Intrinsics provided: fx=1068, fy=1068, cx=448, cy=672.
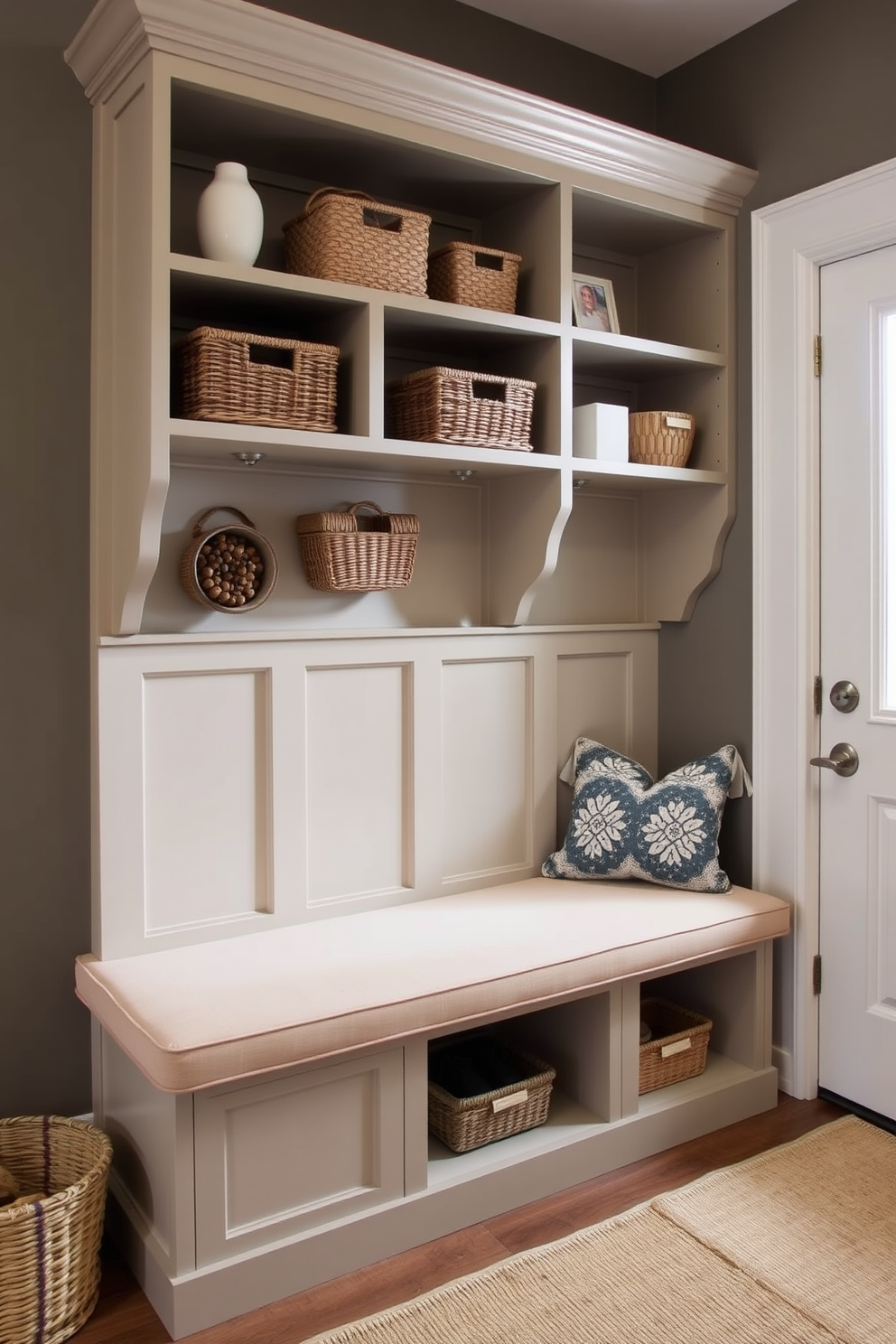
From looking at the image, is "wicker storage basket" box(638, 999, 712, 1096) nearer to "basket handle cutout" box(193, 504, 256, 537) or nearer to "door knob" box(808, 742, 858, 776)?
"door knob" box(808, 742, 858, 776)

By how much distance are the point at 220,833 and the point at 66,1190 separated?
729 millimetres

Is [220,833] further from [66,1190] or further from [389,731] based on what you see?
[66,1190]

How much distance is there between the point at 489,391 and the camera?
2.63 metres

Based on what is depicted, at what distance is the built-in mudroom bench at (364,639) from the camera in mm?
1936

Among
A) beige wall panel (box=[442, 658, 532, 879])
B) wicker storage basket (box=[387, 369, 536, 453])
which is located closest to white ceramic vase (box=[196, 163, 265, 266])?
wicker storage basket (box=[387, 369, 536, 453])

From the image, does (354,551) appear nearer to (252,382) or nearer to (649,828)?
(252,382)

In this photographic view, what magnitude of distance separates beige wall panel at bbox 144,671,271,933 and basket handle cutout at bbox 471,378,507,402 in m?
0.81

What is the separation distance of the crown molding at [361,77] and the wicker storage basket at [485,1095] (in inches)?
80.6

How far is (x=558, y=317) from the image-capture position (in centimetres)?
250

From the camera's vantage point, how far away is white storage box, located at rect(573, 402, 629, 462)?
2.61 metres

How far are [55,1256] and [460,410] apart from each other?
1780 millimetres

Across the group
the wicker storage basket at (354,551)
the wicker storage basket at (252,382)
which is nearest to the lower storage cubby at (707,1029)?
the wicker storage basket at (354,551)

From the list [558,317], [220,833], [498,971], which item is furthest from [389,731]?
[558,317]

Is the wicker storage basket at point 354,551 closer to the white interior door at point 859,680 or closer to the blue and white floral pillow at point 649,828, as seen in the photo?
the blue and white floral pillow at point 649,828
